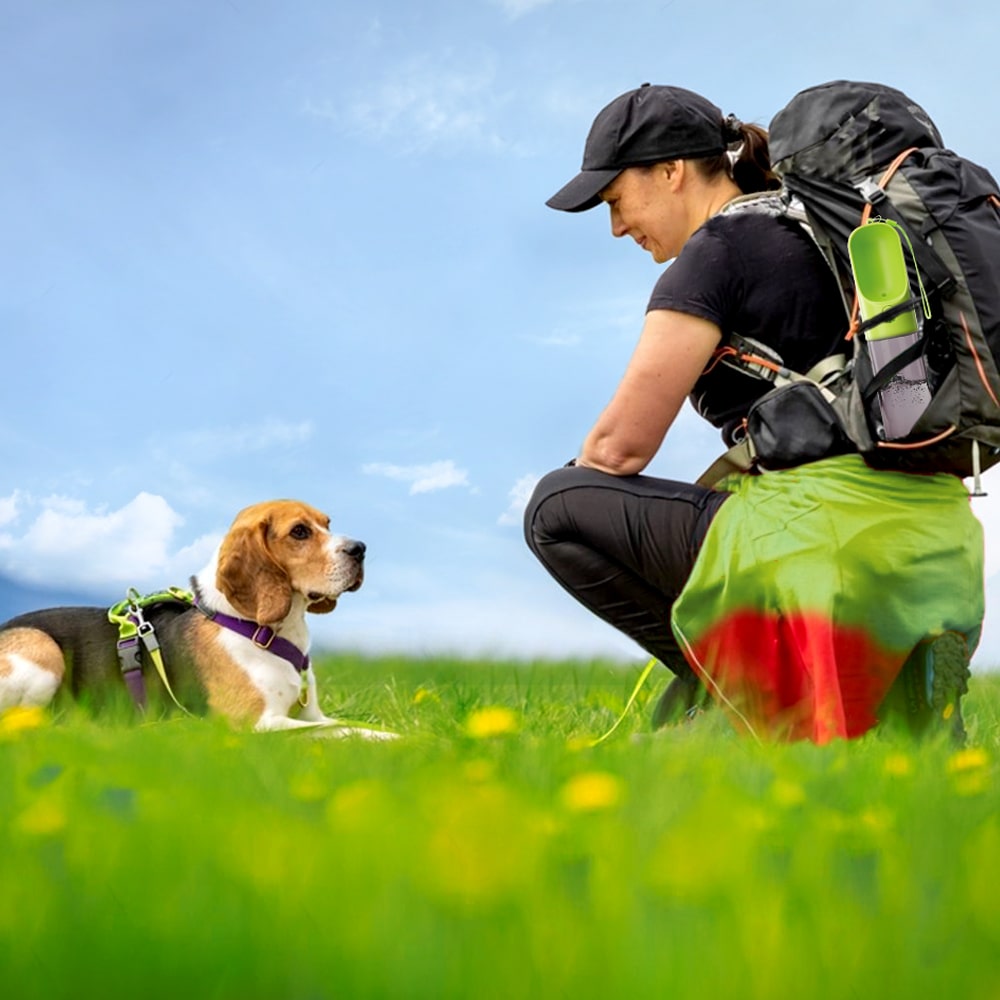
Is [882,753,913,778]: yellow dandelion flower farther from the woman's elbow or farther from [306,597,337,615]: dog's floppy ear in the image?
[306,597,337,615]: dog's floppy ear

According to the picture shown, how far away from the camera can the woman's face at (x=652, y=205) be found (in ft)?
14.7

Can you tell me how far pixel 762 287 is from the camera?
4051 millimetres

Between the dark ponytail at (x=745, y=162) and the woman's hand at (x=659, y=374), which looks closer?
the woman's hand at (x=659, y=374)

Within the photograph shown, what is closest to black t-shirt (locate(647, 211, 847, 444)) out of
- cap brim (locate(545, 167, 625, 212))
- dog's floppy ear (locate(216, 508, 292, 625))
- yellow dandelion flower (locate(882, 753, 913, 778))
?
cap brim (locate(545, 167, 625, 212))

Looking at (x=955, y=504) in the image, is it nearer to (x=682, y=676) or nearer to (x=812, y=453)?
(x=812, y=453)

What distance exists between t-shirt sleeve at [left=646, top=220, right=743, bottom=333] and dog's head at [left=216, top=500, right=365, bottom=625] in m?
2.34

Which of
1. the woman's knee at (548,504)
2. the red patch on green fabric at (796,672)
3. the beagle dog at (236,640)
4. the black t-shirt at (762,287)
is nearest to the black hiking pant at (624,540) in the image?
the woman's knee at (548,504)

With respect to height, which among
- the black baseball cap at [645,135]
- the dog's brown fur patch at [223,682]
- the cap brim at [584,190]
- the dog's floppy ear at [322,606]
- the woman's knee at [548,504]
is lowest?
the dog's brown fur patch at [223,682]

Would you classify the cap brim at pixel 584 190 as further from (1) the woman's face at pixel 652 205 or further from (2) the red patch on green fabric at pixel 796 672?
(2) the red patch on green fabric at pixel 796 672

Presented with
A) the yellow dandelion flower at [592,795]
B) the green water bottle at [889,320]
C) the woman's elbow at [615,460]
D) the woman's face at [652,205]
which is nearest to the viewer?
the yellow dandelion flower at [592,795]

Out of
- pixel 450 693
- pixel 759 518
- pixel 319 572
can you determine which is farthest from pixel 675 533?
pixel 319 572

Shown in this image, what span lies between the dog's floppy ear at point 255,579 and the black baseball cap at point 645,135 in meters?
2.17

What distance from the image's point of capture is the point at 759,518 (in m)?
4.11

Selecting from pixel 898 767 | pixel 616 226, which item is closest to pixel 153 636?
pixel 616 226
